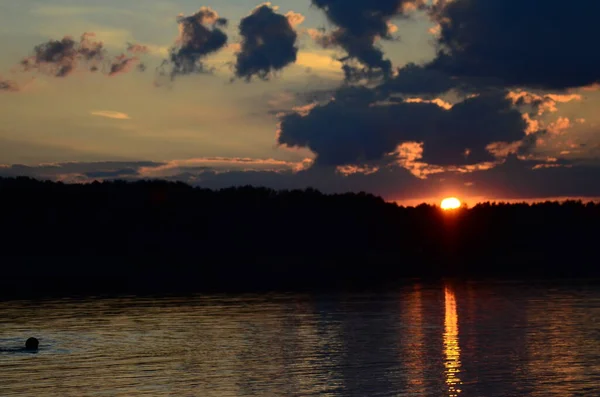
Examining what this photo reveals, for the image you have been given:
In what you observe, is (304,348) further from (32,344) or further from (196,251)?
(196,251)

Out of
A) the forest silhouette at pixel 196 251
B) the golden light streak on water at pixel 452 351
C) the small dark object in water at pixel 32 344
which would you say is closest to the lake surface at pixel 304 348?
the golden light streak on water at pixel 452 351

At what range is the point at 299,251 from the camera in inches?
7397

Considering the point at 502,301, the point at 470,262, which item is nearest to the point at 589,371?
the point at 502,301

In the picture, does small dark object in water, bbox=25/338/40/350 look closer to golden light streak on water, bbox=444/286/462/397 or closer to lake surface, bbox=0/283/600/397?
lake surface, bbox=0/283/600/397

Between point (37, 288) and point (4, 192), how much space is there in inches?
3241

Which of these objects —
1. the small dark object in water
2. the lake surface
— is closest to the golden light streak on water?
the lake surface

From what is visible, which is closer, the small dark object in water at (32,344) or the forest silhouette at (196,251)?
the small dark object in water at (32,344)

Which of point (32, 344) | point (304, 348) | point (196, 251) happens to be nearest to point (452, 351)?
point (304, 348)

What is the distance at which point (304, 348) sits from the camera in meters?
52.8

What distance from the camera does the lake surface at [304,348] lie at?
40469 millimetres

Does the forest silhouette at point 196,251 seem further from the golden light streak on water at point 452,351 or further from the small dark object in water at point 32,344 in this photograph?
the small dark object in water at point 32,344

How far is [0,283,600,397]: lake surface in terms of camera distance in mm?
40469

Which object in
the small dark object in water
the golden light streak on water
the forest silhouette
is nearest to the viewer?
the golden light streak on water

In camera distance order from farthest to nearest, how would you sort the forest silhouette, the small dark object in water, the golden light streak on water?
the forest silhouette, the small dark object in water, the golden light streak on water
